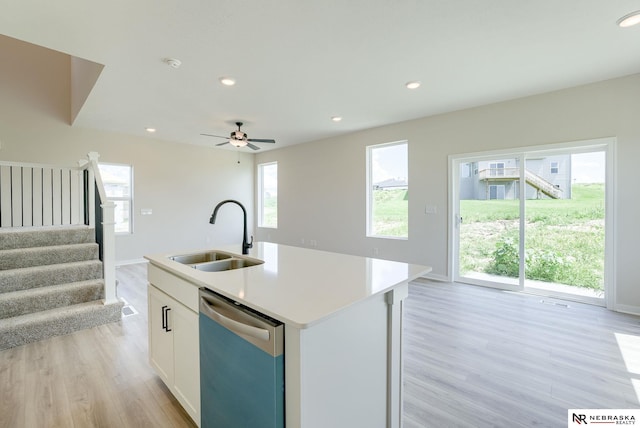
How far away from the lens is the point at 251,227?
7.99 metres

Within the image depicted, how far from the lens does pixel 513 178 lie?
409 cm

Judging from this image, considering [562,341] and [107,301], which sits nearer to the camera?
[562,341]

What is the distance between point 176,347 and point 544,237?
174 inches

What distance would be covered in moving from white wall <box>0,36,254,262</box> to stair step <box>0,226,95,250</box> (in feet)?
7.67

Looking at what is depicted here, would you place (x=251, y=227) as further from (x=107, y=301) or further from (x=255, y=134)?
(x=107, y=301)

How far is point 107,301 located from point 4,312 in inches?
30.0

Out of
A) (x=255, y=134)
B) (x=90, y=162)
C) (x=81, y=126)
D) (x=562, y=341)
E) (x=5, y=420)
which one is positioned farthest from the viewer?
(x=255, y=134)

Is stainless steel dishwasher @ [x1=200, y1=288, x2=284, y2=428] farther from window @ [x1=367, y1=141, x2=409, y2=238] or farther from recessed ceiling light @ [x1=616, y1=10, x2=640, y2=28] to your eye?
window @ [x1=367, y1=141, x2=409, y2=238]

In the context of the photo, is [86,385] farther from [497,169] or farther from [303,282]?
[497,169]

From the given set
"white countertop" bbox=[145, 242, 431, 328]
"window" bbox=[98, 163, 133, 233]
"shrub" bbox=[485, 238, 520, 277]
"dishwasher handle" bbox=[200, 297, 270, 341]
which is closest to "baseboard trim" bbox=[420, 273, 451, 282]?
"shrub" bbox=[485, 238, 520, 277]

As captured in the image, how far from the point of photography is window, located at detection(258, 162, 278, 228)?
7.59 metres

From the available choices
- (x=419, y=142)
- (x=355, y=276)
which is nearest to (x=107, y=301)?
(x=355, y=276)

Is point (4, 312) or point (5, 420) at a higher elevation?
point (4, 312)

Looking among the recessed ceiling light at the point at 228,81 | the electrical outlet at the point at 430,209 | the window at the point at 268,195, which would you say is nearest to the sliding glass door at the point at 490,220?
the electrical outlet at the point at 430,209
